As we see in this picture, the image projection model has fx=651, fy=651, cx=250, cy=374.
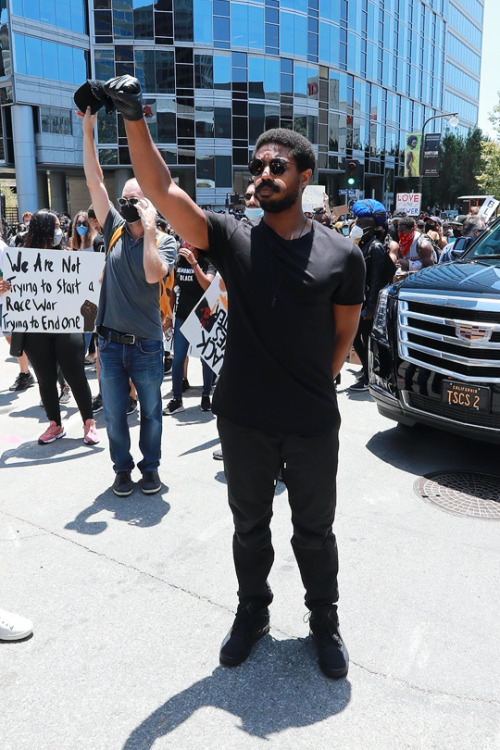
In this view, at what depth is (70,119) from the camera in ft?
137

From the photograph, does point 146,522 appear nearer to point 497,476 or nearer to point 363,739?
point 363,739

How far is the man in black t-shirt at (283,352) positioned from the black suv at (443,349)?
6.86 ft

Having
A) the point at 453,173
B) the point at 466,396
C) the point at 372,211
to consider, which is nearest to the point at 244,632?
the point at 466,396

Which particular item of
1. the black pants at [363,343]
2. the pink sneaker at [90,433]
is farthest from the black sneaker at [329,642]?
the black pants at [363,343]

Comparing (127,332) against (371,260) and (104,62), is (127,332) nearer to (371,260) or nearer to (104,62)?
(371,260)

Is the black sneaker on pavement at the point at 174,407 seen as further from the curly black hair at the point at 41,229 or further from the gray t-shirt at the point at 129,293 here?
the gray t-shirt at the point at 129,293

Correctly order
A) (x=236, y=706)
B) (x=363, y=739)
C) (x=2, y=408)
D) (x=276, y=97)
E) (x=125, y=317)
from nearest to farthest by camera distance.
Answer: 1. (x=363, y=739)
2. (x=236, y=706)
3. (x=125, y=317)
4. (x=2, y=408)
5. (x=276, y=97)

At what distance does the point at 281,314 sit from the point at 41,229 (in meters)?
4.11

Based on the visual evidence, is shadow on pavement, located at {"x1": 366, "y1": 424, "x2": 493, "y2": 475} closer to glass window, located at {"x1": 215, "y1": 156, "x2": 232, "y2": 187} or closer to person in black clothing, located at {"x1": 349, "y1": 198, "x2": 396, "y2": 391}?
person in black clothing, located at {"x1": 349, "y1": 198, "x2": 396, "y2": 391}

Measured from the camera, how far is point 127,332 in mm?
4574

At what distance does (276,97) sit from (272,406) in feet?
157

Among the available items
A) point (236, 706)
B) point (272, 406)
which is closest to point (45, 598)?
point (236, 706)

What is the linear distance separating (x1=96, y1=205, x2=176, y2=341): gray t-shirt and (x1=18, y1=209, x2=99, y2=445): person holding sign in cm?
122

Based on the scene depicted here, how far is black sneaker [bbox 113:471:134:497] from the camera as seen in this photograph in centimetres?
462
